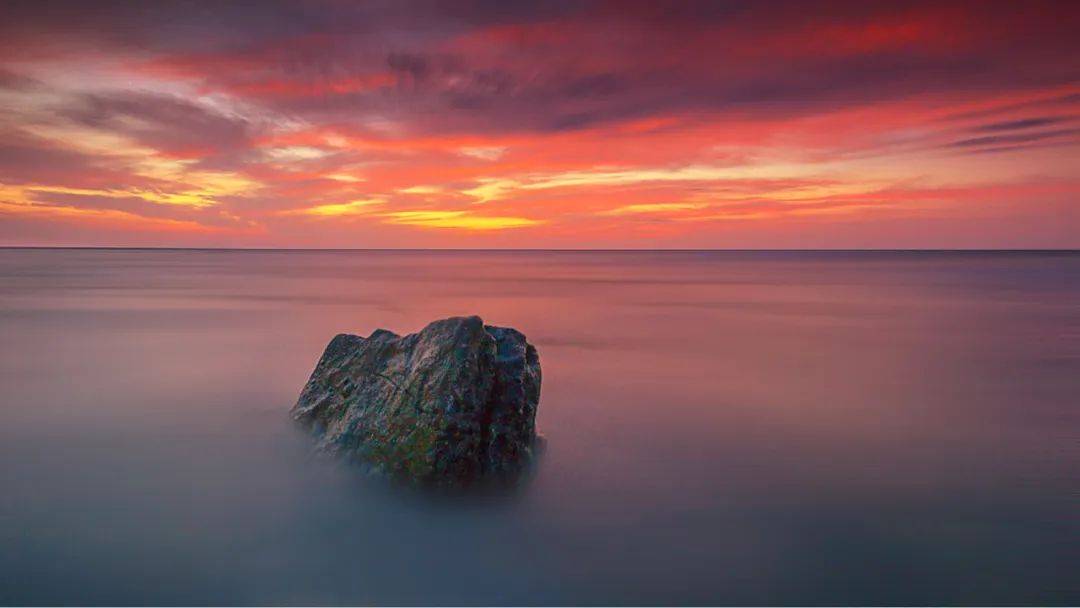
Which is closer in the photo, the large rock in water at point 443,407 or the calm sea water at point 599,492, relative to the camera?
the calm sea water at point 599,492

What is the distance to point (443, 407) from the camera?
529cm

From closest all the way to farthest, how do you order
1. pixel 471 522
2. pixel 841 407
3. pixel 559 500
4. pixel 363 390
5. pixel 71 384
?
1. pixel 471 522
2. pixel 559 500
3. pixel 363 390
4. pixel 841 407
5. pixel 71 384

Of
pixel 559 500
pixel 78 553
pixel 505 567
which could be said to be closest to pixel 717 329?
pixel 559 500

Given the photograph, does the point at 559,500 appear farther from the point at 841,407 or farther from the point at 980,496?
the point at 841,407

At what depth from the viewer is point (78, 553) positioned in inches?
181

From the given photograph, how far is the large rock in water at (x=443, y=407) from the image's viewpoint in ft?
17.5

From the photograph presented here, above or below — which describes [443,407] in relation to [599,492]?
above

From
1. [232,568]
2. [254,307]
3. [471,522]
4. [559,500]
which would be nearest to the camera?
[232,568]

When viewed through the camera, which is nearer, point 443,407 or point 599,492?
point 443,407

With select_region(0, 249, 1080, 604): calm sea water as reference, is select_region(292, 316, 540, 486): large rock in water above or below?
above

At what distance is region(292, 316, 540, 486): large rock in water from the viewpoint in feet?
17.5

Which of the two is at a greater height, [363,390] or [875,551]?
[363,390]

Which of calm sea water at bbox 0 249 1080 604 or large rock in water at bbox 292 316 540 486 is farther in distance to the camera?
large rock in water at bbox 292 316 540 486

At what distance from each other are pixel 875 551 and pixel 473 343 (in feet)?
12.2
